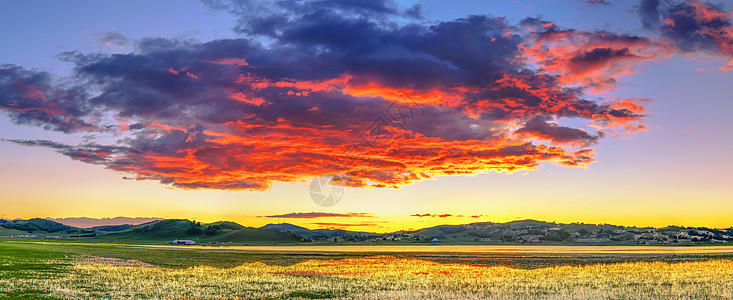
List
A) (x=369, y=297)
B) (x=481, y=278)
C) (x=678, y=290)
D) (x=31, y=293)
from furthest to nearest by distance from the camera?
(x=481, y=278)
(x=678, y=290)
(x=369, y=297)
(x=31, y=293)

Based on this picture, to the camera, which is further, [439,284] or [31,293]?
[439,284]

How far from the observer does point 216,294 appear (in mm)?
38875

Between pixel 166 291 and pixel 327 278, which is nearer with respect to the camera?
pixel 166 291

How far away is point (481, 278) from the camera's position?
52750 millimetres

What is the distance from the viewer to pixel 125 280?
47.5m

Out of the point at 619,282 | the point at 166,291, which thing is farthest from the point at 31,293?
the point at 619,282

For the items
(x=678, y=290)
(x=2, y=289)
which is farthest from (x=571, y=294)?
(x=2, y=289)

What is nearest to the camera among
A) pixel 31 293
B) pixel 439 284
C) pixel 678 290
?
pixel 31 293

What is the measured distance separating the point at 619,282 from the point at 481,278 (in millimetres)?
13575

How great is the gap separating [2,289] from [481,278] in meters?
43.9

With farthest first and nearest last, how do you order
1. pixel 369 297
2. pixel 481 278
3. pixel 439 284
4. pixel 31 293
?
pixel 481 278, pixel 439 284, pixel 369 297, pixel 31 293

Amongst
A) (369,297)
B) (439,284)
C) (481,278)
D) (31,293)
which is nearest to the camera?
(31,293)

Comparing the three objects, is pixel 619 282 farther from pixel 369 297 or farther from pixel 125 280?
pixel 125 280

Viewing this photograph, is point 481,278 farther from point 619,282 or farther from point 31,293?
point 31,293
